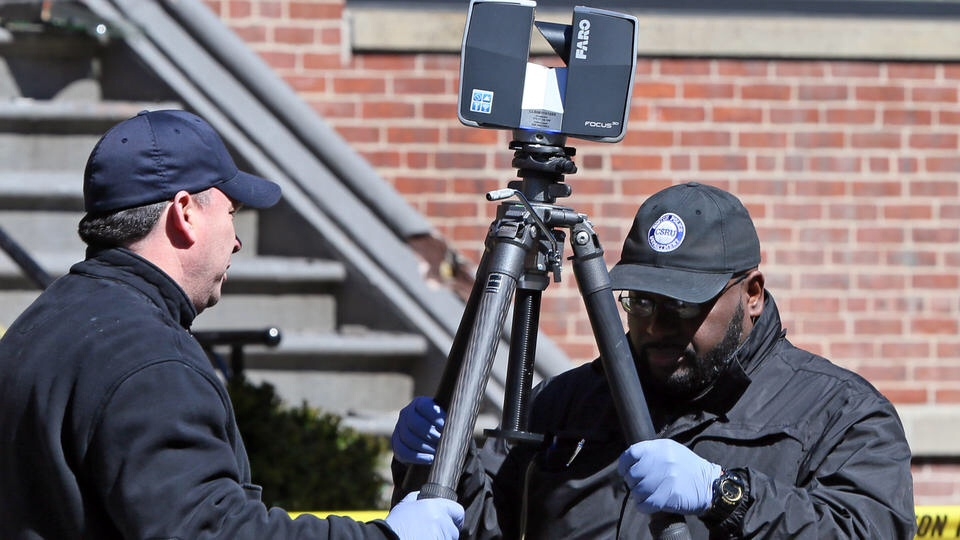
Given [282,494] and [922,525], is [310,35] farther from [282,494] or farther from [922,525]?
[922,525]

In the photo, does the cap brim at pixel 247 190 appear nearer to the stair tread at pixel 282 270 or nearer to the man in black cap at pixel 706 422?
the man in black cap at pixel 706 422

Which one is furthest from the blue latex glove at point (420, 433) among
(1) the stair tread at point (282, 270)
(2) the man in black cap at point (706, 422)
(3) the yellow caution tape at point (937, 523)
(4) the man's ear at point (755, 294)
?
(1) the stair tread at point (282, 270)

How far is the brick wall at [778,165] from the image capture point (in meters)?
5.69

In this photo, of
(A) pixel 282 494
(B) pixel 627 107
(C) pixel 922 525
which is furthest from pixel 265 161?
(B) pixel 627 107

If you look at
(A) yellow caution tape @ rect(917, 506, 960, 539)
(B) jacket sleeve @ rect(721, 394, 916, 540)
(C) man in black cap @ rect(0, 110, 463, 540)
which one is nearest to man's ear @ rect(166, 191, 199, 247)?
(C) man in black cap @ rect(0, 110, 463, 540)

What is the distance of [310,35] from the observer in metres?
5.70

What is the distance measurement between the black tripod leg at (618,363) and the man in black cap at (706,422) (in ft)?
0.17

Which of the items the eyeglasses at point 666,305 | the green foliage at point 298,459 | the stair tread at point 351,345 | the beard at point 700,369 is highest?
the eyeglasses at point 666,305

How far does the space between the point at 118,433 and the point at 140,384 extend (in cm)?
8

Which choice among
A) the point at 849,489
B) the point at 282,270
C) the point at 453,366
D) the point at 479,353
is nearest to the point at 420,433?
the point at 453,366

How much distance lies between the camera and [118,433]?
2.06 meters

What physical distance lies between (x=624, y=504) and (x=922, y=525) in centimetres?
170

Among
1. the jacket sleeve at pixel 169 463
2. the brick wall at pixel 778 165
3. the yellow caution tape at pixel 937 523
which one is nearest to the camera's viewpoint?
the jacket sleeve at pixel 169 463

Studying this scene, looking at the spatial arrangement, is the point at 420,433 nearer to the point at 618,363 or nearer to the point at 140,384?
the point at 618,363
